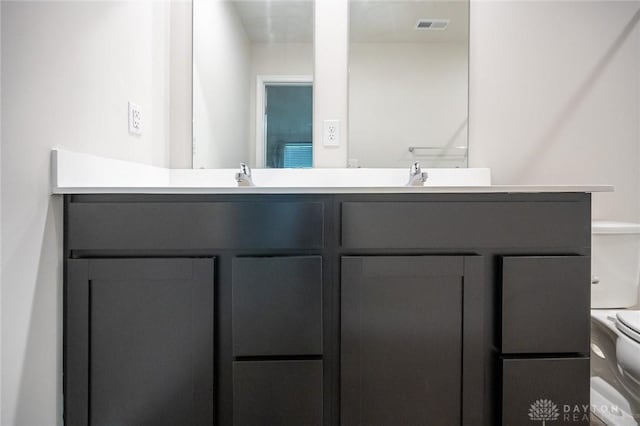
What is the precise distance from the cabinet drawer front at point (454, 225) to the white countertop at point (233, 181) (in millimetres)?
47

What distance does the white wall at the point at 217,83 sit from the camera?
1.68 metres

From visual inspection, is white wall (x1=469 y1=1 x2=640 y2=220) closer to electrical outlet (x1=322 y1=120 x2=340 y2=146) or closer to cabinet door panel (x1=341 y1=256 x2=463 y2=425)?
electrical outlet (x1=322 y1=120 x2=340 y2=146)

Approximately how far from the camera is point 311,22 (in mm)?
1666

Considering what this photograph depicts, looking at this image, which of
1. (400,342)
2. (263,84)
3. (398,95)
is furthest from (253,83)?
(400,342)

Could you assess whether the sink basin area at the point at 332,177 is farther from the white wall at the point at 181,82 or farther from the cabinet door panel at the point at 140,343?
the cabinet door panel at the point at 140,343

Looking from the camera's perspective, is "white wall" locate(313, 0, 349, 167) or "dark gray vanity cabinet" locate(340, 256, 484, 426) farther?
"white wall" locate(313, 0, 349, 167)

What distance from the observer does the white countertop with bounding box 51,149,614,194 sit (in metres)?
0.97

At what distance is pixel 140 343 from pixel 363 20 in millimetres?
1573

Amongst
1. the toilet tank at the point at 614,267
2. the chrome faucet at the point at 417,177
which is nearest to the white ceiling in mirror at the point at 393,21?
the chrome faucet at the point at 417,177

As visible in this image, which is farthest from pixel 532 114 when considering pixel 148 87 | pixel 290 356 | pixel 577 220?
pixel 148 87

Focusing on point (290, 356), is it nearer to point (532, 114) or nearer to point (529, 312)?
point (529, 312)

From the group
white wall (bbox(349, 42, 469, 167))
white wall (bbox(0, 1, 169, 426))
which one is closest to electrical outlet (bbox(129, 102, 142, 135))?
white wall (bbox(0, 1, 169, 426))

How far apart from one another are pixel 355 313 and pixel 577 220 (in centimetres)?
67

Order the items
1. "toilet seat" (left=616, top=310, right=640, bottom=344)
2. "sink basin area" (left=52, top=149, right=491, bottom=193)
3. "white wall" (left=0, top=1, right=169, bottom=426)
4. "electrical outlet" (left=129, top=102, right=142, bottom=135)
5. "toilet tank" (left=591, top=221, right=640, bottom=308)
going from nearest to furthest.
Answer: "white wall" (left=0, top=1, right=169, bottom=426) < "toilet seat" (left=616, top=310, right=640, bottom=344) < "electrical outlet" (left=129, top=102, right=142, bottom=135) < "toilet tank" (left=591, top=221, right=640, bottom=308) < "sink basin area" (left=52, top=149, right=491, bottom=193)
